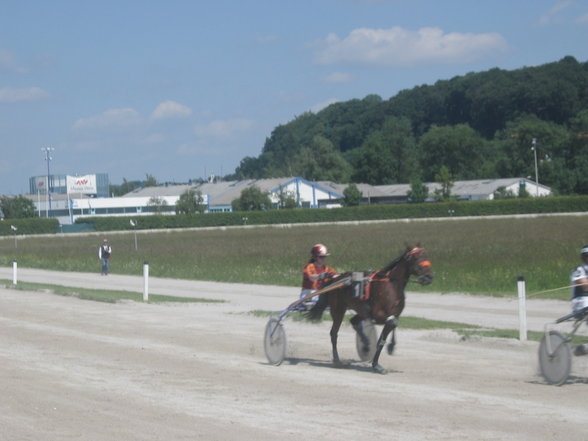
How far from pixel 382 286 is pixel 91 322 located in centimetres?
1085

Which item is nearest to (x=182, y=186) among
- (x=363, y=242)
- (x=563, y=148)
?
(x=563, y=148)

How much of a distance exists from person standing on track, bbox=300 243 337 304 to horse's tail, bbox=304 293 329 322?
0.43 feet

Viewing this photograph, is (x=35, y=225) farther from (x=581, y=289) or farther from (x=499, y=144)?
(x=581, y=289)

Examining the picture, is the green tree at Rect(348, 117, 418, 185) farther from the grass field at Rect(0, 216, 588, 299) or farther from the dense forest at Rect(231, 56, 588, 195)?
the grass field at Rect(0, 216, 588, 299)

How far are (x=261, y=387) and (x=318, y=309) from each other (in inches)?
82.9

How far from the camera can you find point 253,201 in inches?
4879

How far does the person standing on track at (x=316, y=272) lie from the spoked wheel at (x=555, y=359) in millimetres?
3420

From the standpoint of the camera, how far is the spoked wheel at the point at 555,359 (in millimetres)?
11070

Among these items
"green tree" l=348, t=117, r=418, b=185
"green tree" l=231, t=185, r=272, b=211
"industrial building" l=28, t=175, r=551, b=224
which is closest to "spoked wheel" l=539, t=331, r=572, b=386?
"green tree" l=231, t=185, r=272, b=211

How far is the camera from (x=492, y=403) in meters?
10.1

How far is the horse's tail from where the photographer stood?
13.2m

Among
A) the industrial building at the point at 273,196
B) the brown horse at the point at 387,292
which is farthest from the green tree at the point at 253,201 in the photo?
the brown horse at the point at 387,292

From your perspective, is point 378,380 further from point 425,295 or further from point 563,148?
point 563,148

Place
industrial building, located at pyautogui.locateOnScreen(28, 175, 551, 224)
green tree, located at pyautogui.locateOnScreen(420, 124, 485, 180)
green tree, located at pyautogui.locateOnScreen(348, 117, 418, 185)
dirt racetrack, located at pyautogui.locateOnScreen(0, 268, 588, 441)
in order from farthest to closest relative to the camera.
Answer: green tree, located at pyautogui.locateOnScreen(348, 117, 418, 185) → green tree, located at pyautogui.locateOnScreen(420, 124, 485, 180) → industrial building, located at pyautogui.locateOnScreen(28, 175, 551, 224) → dirt racetrack, located at pyautogui.locateOnScreen(0, 268, 588, 441)
